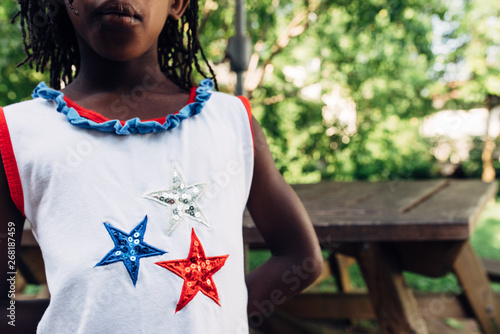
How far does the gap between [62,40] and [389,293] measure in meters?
1.72

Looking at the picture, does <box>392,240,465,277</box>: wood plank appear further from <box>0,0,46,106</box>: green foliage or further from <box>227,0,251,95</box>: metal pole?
<box>0,0,46,106</box>: green foliage

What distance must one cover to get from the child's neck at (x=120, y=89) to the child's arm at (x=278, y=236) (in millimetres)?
203

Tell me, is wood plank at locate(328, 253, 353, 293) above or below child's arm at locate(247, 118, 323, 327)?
below

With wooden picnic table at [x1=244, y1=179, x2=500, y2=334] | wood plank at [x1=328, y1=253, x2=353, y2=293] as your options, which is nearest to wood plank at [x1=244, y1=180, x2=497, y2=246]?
wooden picnic table at [x1=244, y1=179, x2=500, y2=334]

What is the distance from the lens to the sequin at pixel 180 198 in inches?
A: 32.0

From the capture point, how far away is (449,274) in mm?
4758

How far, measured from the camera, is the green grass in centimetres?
426

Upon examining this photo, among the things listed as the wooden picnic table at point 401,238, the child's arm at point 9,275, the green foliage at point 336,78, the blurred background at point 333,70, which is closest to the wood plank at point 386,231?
the wooden picnic table at point 401,238

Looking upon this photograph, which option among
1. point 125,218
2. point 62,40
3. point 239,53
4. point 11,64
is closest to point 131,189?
point 125,218

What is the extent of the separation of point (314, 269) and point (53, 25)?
77cm

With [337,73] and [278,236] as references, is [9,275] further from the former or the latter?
[337,73]

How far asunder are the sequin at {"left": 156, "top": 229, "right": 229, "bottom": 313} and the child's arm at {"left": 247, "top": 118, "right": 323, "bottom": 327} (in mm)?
170

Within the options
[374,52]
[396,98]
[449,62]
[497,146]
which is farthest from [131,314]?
[497,146]

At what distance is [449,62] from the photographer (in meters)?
6.64
